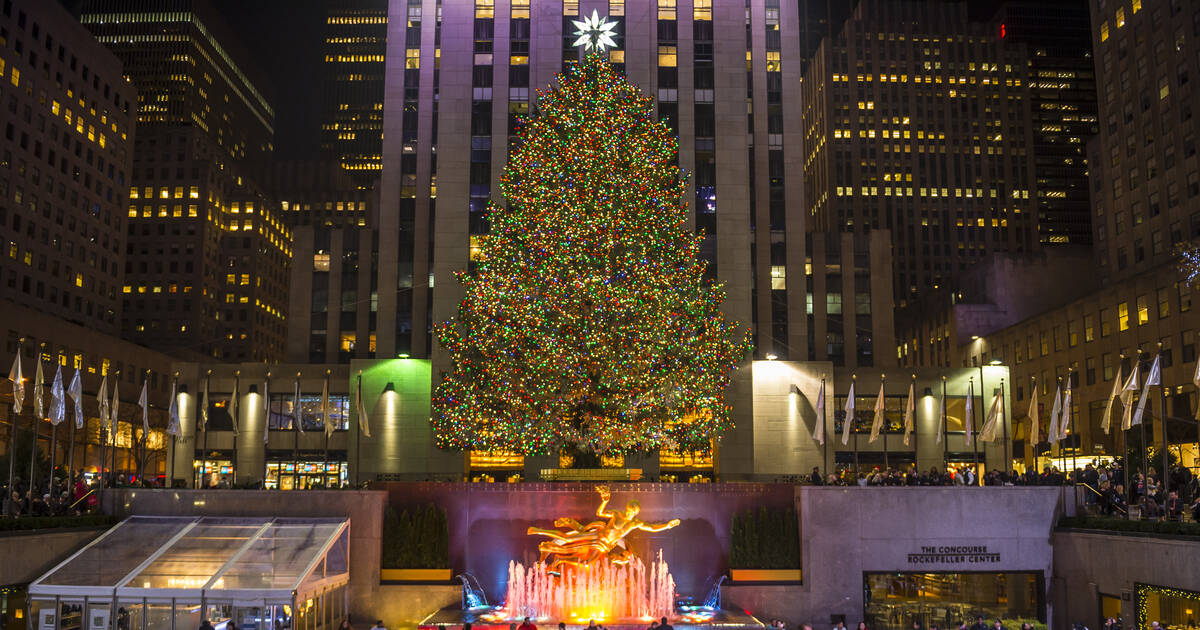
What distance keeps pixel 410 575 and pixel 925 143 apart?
15819 cm

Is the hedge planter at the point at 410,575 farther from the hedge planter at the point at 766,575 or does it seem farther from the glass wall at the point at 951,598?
the glass wall at the point at 951,598

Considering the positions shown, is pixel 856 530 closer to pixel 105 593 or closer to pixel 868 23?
pixel 105 593

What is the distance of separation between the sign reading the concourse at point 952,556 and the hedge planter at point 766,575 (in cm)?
427

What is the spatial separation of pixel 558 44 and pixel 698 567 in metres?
37.6

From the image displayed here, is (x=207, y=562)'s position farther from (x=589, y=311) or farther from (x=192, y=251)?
(x=192, y=251)

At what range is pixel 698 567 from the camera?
123ft

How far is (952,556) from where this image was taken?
37.4 m

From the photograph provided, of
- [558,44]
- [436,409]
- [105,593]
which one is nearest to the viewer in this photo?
[105,593]

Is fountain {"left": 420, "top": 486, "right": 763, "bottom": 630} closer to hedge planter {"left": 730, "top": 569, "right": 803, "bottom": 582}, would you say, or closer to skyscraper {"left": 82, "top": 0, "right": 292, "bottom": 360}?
hedge planter {"left": 730, "top": 569, "right": 803, "bottom": 582}

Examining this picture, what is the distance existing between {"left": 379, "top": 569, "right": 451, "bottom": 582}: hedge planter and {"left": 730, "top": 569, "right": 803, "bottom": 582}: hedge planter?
1042cm

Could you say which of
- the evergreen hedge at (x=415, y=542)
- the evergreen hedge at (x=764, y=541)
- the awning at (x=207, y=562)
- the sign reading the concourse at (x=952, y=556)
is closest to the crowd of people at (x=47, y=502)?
the awning at (x=207, y=562)

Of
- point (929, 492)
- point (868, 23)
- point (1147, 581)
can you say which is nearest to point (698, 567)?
point (929, 492)

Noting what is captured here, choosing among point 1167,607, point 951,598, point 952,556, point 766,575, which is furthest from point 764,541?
point 1167,607

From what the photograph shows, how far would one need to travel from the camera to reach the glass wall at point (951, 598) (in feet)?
120
